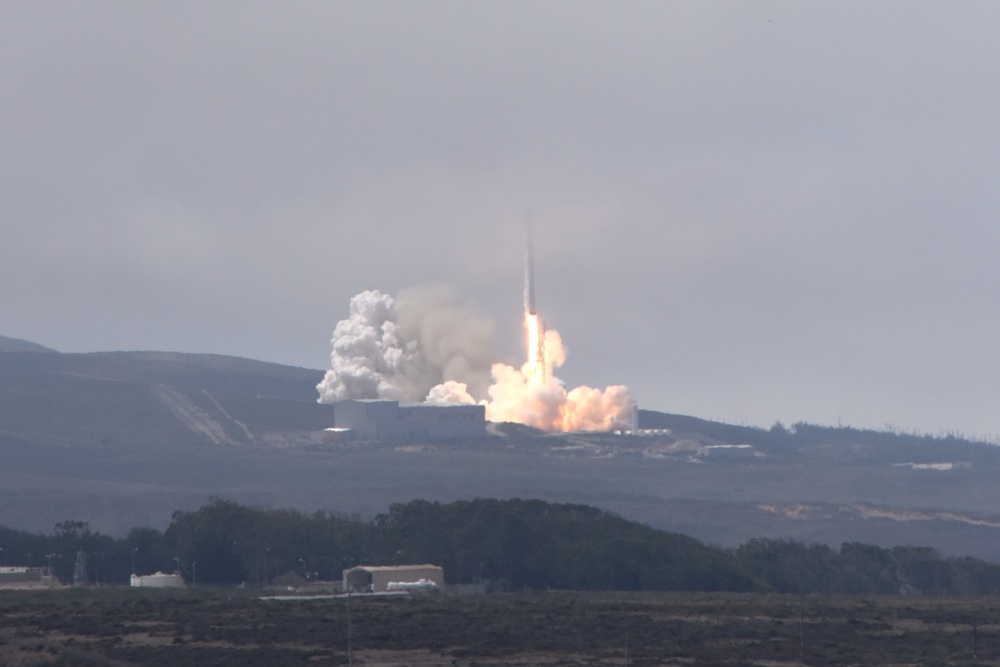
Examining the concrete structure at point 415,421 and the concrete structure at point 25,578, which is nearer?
the concrete structure at point 25,578

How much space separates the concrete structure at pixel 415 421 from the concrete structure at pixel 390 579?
300 ft

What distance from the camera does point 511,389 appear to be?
18238 centimetres

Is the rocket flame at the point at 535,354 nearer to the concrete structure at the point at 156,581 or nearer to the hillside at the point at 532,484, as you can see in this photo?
the hillside at the point at 532,484

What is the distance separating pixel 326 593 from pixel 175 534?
20283 mm

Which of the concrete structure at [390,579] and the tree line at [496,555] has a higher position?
the tree line at [496,555]

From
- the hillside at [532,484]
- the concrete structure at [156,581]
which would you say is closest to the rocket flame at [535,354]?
the hillside at [532,484]

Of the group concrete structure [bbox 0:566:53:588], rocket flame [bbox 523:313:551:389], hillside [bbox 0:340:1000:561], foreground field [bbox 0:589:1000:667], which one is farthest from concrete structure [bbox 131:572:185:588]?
rocket flame [bbox 523:313:551:389]

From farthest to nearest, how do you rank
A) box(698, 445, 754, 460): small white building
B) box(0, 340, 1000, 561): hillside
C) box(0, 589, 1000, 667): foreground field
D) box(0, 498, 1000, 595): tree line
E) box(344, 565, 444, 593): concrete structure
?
box(698, 445, 754, 460): small white building → box(0, 340, 1000, 561): hillside → box(0, 498, 1000, 595): tree line → box(344, 565, 444, 593): concrete structure → box(0, 589, 1000, 667): foreground field

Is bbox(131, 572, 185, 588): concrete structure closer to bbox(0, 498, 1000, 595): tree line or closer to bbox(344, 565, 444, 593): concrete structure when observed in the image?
bbox(0, 498, 1000, 595): tree line

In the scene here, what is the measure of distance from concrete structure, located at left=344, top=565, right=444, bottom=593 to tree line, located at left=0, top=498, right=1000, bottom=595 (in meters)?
4.34

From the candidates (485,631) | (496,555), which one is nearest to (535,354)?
(496,555)

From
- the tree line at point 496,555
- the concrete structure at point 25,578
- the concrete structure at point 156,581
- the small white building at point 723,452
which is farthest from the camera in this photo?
the small white building at point 723,452

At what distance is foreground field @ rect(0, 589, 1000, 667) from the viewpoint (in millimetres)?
54188

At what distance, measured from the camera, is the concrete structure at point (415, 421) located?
176000 mm
